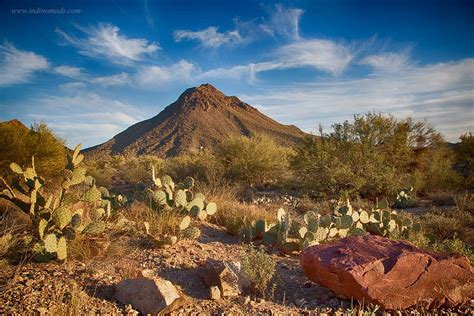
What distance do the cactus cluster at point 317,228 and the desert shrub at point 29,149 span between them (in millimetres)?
9308

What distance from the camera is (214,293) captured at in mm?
3906

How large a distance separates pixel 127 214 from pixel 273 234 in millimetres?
2546

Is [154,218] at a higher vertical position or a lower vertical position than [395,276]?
higher

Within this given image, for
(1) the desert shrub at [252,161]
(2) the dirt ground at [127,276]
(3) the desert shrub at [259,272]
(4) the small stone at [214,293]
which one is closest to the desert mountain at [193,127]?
(1) the desert shrub at [252,161]

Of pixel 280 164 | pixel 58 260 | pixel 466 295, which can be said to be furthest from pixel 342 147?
pixel 58 260

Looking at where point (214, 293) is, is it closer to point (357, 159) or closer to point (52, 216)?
point (52, 216)

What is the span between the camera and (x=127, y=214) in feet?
20.6

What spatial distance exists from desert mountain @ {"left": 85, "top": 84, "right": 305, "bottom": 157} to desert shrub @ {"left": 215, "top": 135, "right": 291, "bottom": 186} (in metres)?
32.1

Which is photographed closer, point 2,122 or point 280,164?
point 2,122

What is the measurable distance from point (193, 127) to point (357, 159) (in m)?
50.9

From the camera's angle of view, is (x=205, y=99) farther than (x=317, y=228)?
Yes

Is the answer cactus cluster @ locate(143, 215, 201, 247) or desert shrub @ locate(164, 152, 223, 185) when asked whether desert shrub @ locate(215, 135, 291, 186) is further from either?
cactus cluster @ locate(143, 215, 201, 247)

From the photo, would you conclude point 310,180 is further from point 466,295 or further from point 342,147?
point 466,295

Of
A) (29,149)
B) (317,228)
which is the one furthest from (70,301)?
(29,149)
